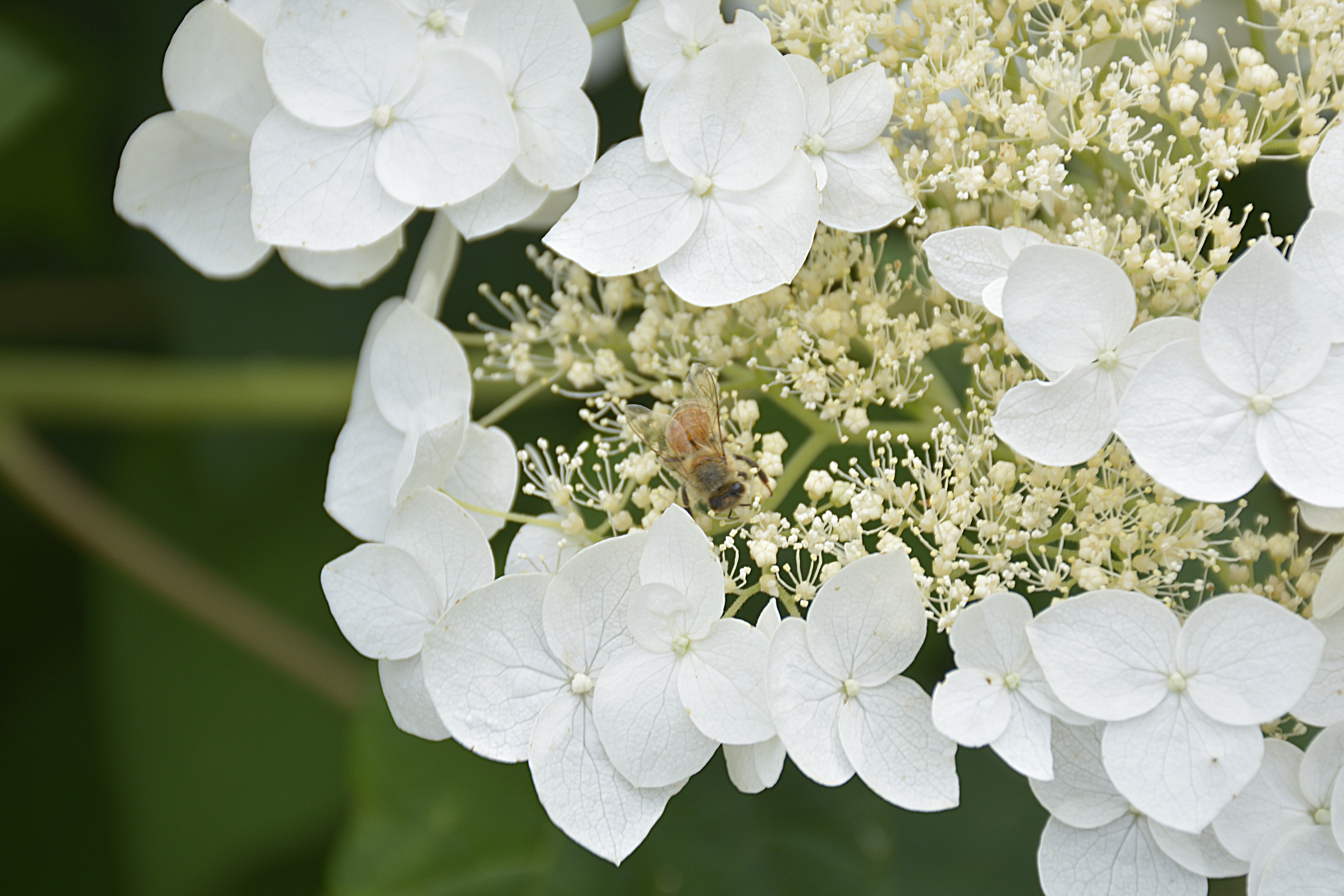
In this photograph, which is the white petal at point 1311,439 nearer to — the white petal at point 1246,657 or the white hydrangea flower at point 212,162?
the white petal at point 1246,657

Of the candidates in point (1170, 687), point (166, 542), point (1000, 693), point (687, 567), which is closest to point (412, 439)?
point (687, 567)

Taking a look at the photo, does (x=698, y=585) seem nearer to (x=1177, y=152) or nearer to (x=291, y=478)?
(x=1177, y=152)

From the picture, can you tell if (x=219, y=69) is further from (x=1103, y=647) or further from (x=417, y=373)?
(x=1103, y=647)

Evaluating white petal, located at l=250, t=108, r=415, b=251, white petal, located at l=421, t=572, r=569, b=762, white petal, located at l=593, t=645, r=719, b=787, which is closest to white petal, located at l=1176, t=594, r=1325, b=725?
white petal, located at l=593, t=645, r=719, b=787

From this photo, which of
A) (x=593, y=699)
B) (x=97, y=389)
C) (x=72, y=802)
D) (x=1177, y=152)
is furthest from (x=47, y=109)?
(x=1177, y=152)

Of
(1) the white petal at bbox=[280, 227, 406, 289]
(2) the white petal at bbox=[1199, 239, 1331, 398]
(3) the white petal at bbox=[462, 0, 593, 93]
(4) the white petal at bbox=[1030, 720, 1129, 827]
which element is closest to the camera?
(2) the white petal at bbox=[1199, 239, 1331, 398]

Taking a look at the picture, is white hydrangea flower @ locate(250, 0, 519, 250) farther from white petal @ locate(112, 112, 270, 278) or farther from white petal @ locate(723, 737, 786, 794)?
white petal @ locate(723, 737, 786, 794)
